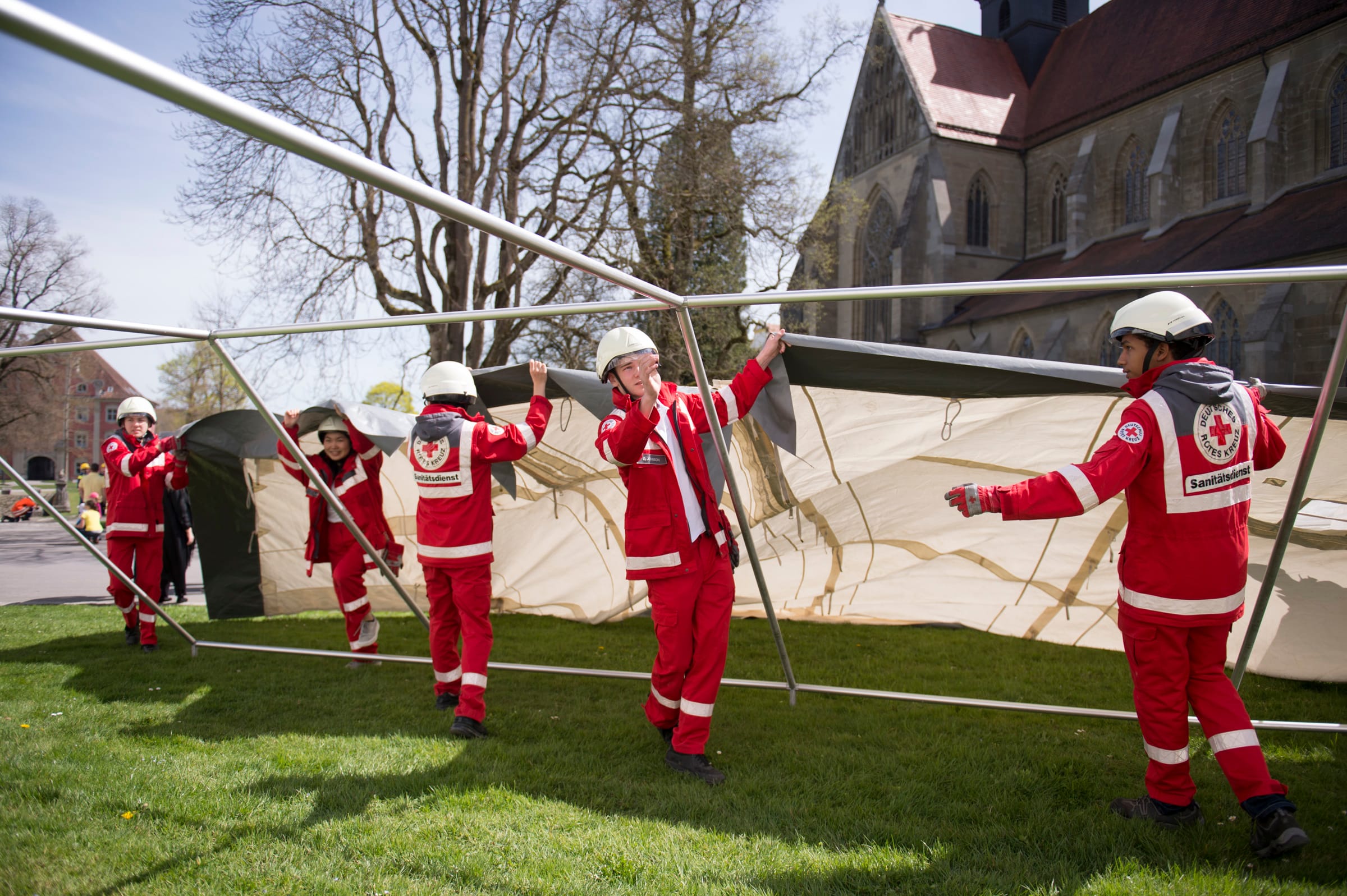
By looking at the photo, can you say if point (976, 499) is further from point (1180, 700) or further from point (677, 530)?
point (677, 530)

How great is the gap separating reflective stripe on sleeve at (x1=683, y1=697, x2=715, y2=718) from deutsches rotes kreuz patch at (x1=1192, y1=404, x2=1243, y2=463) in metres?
2.35

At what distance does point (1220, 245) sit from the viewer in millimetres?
22859

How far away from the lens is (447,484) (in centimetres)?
481

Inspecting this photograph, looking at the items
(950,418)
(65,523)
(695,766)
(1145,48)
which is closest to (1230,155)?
(1145,48)

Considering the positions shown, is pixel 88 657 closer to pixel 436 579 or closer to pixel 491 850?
pixel 436 579

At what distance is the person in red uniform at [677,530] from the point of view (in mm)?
4055

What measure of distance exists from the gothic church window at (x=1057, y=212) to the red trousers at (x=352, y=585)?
104 ft

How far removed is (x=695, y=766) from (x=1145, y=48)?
3414 centimetres

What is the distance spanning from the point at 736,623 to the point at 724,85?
598 inches

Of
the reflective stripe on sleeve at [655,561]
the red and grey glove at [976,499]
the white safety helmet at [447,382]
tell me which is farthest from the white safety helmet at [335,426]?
the red and grey glove at [976,499]

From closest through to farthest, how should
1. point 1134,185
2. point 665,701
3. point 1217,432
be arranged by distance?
point 1217,432 < point 665,701 < point 1134,185

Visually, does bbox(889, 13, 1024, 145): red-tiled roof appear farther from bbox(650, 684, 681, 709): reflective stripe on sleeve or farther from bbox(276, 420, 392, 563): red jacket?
bbox(650, 684, 681, 709): reflective stripe on sleeve

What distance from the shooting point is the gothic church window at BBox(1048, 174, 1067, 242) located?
32156mm

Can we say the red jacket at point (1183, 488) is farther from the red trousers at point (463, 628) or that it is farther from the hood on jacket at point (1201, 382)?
the red trousers at point (463, 628)
